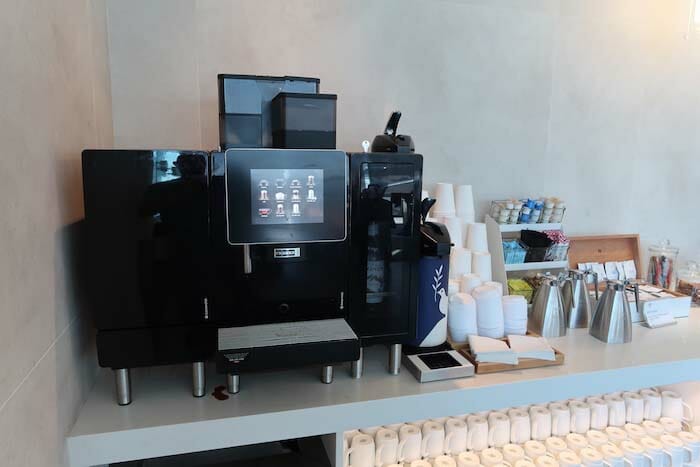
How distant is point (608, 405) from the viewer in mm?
1737

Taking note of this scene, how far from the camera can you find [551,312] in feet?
5.48

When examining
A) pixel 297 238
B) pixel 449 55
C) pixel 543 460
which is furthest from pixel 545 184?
pixel 297 238

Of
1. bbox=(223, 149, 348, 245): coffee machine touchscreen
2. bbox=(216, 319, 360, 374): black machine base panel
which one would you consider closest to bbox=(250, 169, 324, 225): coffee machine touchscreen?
bbox=(223, 149, 348, 245): coffee machine touchscreen

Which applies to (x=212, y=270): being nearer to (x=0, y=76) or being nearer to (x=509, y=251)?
(x=0, y=76)

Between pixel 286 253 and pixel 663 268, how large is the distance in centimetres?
197

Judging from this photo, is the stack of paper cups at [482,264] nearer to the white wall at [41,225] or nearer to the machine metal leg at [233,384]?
the machine metal leg at [233,384]

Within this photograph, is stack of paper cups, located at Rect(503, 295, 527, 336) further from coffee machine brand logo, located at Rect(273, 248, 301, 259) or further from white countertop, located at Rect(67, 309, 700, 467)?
coffee machine brand logo, located at Rect(273, 248, 301, 259)

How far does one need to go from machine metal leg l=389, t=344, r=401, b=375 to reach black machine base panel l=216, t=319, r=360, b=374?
205mm

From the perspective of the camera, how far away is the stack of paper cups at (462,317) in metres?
1.52

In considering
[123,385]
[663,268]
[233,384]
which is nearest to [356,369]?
[233,384]

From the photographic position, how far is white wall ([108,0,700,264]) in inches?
64.7

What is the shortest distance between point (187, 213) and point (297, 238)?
0.87 feet

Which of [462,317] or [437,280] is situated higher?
[437,280]

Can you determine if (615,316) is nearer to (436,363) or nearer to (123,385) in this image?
Answer: (436,363)
